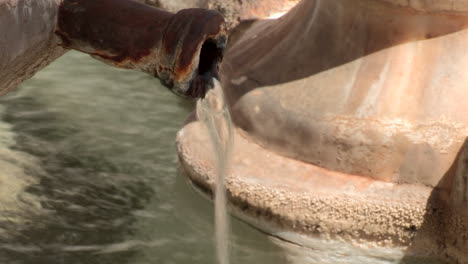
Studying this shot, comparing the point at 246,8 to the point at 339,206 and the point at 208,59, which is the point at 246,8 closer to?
the point at 339,206

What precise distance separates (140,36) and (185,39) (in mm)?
109

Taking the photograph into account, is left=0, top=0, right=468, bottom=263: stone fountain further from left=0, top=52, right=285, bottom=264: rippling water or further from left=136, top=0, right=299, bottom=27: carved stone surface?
left=136, top=0, right=299, bottom=27: carved stone surface

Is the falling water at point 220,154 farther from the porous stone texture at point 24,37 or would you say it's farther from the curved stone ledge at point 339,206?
the porous stone texture at point 24,37

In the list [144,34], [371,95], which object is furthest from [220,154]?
[144,34]

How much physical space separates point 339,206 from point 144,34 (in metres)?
1.41

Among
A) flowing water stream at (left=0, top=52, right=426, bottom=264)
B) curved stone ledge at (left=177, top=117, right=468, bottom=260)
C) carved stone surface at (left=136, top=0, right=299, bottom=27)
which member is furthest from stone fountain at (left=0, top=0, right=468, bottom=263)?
carved stone surface at (left=136, top=0, right=299, bottom=27)

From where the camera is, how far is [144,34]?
240 centimetres

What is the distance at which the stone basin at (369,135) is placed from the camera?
3.57 metres

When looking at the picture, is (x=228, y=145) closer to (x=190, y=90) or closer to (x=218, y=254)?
(x=218, y=254)

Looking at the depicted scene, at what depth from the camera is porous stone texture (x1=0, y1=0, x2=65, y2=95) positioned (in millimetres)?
2238

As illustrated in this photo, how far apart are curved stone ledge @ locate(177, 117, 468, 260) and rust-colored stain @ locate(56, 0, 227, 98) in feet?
4.14

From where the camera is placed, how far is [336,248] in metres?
3.67

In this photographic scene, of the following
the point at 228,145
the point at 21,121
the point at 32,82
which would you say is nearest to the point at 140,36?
the point at 228,145

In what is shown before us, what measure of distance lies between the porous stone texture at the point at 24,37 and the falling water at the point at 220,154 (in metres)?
0.98
